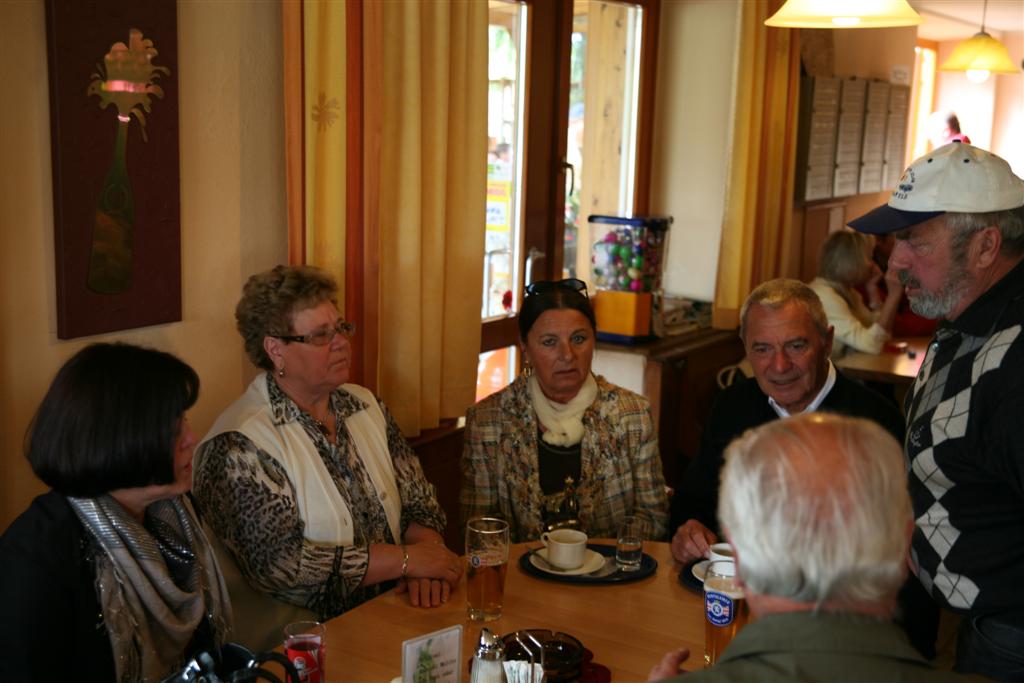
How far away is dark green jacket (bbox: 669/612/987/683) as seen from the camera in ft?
3.47

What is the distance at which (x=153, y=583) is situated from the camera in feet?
6.30

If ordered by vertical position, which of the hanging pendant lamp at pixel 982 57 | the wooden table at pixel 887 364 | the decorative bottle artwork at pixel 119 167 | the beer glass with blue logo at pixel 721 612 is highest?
the hanging pendant lamp at pixel 982 57

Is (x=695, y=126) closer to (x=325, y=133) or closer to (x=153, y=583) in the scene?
(x=325, y=133)

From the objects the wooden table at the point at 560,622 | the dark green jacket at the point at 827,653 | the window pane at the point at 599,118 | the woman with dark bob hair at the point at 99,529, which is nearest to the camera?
the dark green jacket at the point at 827,653

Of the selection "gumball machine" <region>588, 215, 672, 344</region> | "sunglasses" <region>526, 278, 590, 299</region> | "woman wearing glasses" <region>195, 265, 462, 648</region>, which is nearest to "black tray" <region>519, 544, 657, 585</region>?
"woman wearing glasses" <region>195, 265, 462, 648</region>

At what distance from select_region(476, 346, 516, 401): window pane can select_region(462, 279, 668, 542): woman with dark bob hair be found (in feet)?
3.74

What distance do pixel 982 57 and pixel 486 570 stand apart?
17.0 ft

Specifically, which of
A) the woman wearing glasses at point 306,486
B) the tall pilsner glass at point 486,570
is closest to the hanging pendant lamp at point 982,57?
the woman wearing glasses at point 306,486

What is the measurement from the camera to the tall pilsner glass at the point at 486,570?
198cm

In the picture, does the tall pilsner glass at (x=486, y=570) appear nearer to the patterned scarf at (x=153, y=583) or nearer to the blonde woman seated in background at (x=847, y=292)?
the patterned scarf at (x=153, y=583)

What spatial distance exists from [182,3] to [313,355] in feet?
2.86

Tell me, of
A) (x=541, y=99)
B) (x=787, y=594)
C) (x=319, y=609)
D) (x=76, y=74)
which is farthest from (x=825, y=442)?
(x=541, y=99)

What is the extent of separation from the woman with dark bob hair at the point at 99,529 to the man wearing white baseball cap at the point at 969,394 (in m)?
1.33

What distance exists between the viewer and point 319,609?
92.6 inches
